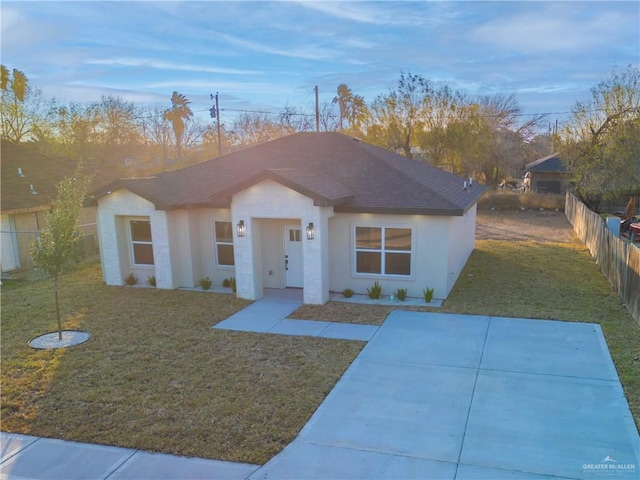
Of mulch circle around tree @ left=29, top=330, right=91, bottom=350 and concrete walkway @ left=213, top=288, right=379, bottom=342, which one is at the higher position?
mulch circle around tree @ left=29, top=330, right=91, bottom=350

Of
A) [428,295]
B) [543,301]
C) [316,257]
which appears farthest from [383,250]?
[543,301]

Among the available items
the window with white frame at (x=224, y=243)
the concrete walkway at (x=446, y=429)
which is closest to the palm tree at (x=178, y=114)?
the window with white frame at (x=224, y=243)

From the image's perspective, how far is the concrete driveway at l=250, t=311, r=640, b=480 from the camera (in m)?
5.41

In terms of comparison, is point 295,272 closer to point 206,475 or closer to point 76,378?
point 76,378

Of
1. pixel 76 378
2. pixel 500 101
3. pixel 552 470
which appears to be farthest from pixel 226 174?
pixel 500 101

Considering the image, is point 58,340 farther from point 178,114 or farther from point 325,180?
Answer: point 178,114

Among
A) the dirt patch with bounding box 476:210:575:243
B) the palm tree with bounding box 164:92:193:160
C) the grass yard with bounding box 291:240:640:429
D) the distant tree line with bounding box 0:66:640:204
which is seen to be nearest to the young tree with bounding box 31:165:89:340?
the grass yard with bounding box 291:240:640:429

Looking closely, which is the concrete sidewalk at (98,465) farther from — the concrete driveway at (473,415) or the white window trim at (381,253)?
the white window trim at (381,253)

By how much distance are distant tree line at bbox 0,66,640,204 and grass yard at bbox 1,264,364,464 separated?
24.9 m

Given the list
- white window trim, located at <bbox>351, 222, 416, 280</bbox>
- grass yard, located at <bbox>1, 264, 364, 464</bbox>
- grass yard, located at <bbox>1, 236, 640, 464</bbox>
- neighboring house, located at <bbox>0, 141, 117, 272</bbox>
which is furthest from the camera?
neighboring house, located at <bbox>0, 141, 117, 272</bbox>

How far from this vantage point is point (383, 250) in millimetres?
12820

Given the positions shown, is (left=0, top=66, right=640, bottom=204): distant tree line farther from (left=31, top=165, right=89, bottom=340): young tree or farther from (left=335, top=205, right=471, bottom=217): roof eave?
(left=31, top=165, right=89, bottom=340): young tree

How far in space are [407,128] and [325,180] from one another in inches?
886

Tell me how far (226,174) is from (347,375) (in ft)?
34.1
